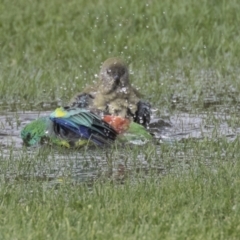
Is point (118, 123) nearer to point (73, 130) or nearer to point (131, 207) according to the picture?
point (73, 130)

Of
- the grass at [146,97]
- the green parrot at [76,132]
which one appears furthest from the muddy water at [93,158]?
the green parrot at [76,132]

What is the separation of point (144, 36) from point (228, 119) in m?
3.09

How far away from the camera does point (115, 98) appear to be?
29.0 ft

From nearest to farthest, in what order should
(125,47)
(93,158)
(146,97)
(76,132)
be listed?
(93,158), (76,132), (146,97), (125,47)

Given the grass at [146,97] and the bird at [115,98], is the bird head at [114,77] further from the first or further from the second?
the grass at [146,97]

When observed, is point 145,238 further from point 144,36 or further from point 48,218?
point 144,36

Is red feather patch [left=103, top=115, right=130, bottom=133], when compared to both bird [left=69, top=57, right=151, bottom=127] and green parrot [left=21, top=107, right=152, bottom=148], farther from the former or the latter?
bird [left=69, top=57, right=151, bottom=127]

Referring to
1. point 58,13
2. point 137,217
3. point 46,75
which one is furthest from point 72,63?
point 137,217

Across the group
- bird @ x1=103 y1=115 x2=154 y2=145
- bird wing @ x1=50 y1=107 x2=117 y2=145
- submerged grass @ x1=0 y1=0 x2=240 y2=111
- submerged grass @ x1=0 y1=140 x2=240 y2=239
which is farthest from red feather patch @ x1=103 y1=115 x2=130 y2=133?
submerged grass @ x1=0 y1=0 x2=240 y2=111

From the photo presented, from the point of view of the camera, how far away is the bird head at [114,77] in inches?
350

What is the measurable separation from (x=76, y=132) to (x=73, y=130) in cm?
3

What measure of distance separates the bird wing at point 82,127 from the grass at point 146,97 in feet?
0.95

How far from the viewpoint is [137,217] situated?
18.4 ft

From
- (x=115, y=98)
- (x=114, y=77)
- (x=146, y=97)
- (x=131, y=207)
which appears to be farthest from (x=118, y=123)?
(x=131, y=207)
